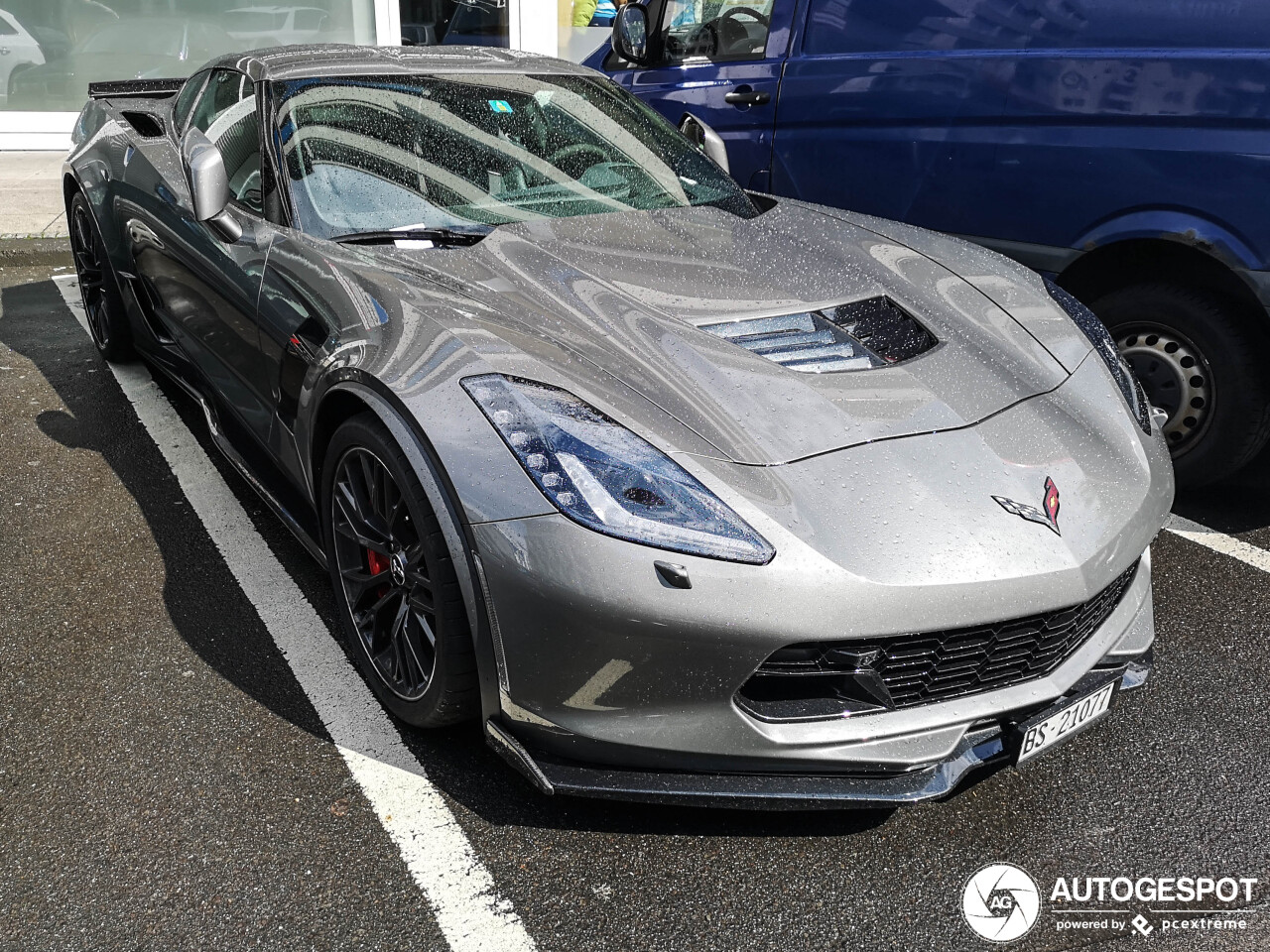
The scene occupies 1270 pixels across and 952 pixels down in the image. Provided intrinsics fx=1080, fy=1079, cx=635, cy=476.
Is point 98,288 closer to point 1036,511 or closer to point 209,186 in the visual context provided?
point 209,186

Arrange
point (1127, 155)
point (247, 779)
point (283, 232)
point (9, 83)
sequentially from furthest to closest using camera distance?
point (9, 83), point (1127, 155), point (283, 232), point (247, 779)

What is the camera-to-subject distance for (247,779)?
231cm

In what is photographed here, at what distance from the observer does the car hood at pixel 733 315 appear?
2.20 meters

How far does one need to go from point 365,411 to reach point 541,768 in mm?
891

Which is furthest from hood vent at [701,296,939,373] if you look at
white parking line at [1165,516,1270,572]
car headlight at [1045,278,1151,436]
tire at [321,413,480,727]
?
white parking line at [1165,516,1270,572]

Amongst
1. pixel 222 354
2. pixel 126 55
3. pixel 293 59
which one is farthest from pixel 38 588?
pixel 126 55

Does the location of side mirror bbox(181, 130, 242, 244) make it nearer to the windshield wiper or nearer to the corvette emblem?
the windshield wiper

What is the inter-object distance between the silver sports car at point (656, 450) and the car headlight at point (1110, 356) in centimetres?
2

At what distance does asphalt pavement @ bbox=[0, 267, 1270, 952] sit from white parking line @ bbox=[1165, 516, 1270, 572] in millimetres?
382

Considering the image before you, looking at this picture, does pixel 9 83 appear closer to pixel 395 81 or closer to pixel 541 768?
pixel 395 81

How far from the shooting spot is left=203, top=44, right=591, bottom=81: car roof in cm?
323

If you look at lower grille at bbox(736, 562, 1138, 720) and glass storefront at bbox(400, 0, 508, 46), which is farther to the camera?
glass storefront at bbox(400, 0, 508, 46)

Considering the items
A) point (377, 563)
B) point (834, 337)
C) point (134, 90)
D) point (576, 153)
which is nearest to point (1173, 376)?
point (834, 337)

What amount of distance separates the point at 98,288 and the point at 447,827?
3563mm
